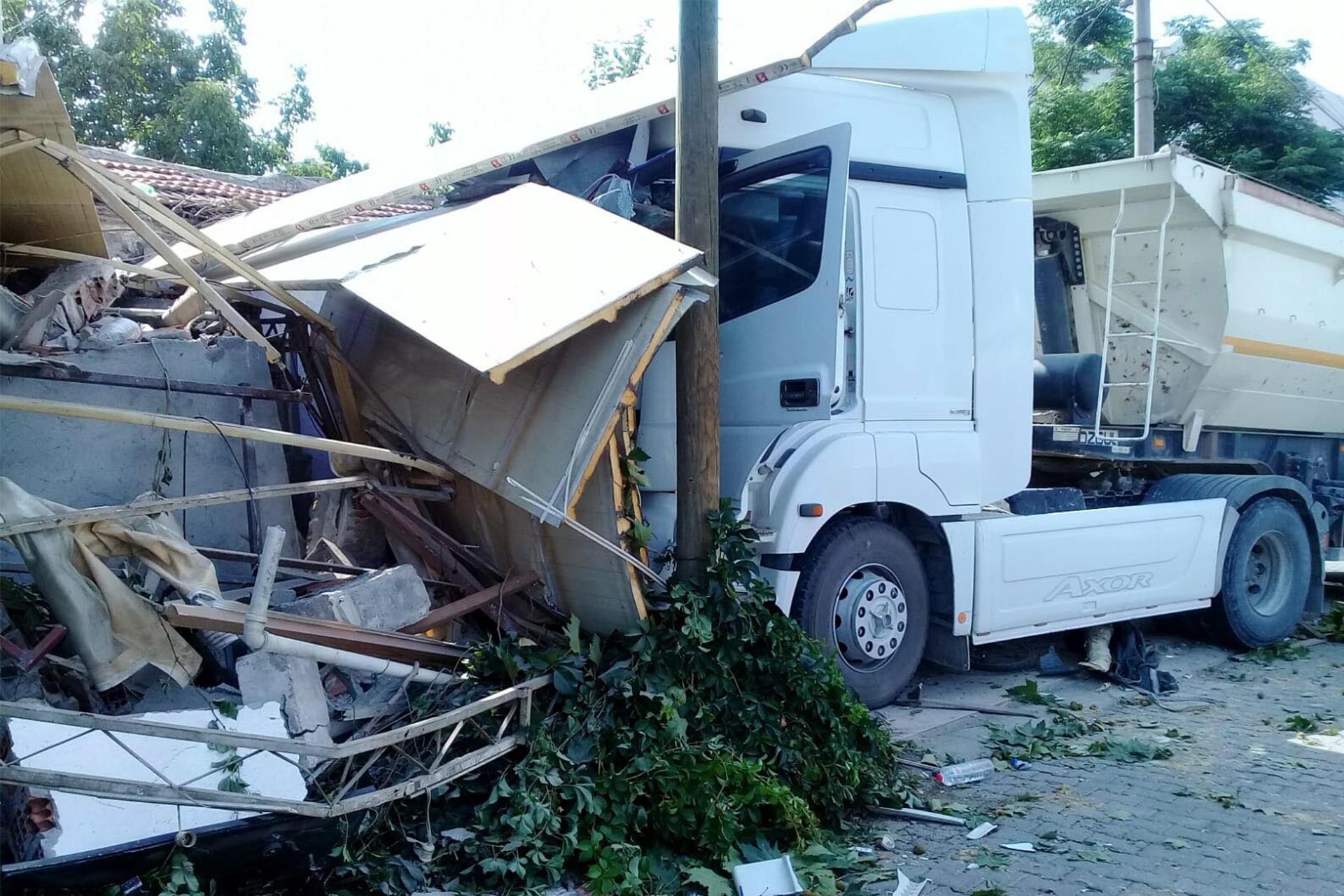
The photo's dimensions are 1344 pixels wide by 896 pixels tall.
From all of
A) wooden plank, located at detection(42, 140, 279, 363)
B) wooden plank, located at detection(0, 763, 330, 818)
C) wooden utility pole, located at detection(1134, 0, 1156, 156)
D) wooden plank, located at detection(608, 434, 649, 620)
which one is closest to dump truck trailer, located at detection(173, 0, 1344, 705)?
wooden plank, located at detection(608, 434, 649, 620)

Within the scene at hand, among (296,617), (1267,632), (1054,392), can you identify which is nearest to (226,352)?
(296,617)

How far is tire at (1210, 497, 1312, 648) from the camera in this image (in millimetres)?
7398

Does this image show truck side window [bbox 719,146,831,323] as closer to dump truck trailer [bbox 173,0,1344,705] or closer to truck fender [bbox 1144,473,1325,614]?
dump truck trailer [bbox 173,0,1344,705]

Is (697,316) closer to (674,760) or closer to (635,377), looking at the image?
(635,377)

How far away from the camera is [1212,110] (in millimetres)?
17016

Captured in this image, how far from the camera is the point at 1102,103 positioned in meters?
17.0

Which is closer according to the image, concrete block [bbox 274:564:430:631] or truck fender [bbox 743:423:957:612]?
concrete block [bbox 274:564:430:631]

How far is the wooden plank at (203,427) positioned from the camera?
338 cm

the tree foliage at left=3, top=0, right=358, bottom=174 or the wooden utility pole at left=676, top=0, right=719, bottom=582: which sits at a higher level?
the tree foliage at left=3, top=0, right=358, bottom=174

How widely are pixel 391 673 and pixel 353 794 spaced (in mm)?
411

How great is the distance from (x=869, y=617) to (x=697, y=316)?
6.30 feet

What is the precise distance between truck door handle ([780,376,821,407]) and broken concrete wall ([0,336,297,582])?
2309 millimetres

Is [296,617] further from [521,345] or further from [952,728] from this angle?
[952,728]

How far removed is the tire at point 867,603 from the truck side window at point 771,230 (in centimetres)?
121
